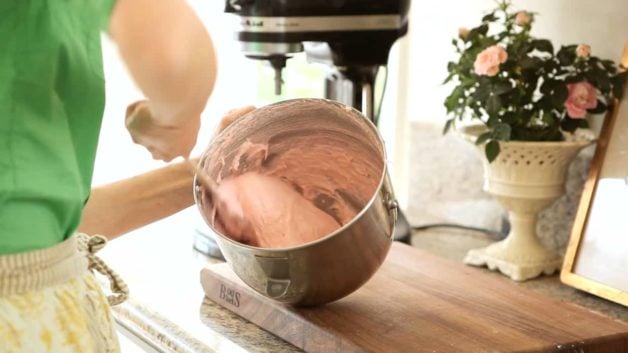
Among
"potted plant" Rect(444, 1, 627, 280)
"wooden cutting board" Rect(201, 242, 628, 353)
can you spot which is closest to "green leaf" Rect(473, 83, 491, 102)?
"potted plant" Rect(444, 1, 627, 280)

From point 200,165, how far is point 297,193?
132 millimetres

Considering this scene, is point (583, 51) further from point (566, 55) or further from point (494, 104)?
point (494, 104)

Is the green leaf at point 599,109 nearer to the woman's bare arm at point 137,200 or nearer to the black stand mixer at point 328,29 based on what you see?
the black stand mixer at point 328,29

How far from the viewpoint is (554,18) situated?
4.02ft

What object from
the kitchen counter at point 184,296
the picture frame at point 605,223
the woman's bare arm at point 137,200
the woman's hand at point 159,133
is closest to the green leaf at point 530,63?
the picture frame at point 605,223

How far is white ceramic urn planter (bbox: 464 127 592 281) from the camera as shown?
111 cm

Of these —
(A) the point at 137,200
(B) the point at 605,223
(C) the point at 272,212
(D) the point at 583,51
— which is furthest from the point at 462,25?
(A) the point at 137,200

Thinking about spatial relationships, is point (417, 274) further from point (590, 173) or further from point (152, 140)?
point (152, 140)

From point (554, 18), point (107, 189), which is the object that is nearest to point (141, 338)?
point (107, 189)

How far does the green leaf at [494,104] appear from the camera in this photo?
1102 mm

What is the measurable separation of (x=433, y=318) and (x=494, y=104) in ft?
1.13

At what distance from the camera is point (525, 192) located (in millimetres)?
1136

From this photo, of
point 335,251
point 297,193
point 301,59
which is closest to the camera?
point 335,251

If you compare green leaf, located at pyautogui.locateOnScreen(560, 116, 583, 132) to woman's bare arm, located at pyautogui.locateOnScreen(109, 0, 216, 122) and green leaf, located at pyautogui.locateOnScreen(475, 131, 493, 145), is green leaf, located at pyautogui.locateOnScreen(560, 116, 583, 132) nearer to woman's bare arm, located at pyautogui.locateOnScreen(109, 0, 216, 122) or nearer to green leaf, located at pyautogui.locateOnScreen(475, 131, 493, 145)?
green leaf, located at pyautogui.locateOnScreen(475, 131, 493, 145)
